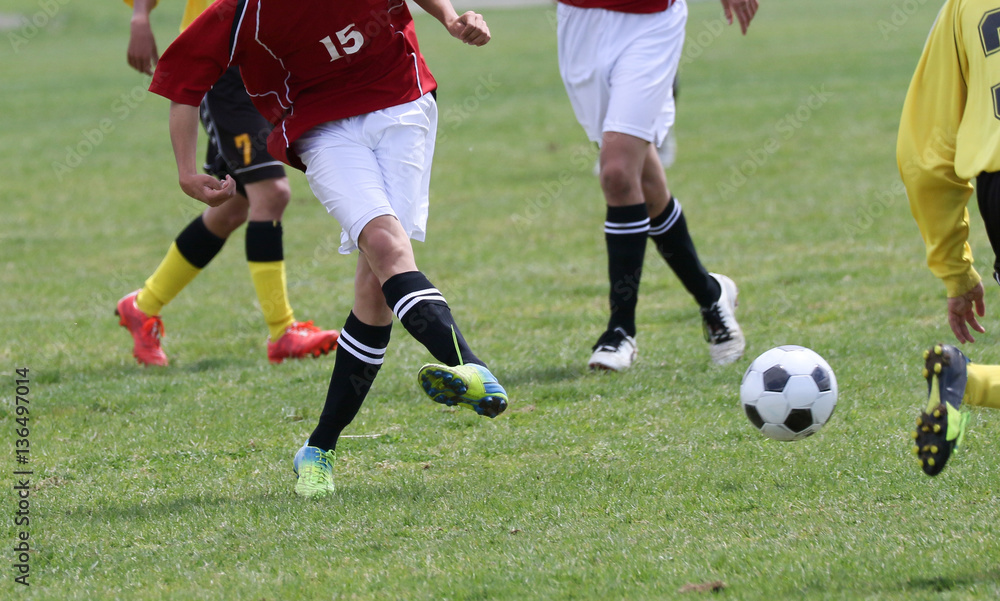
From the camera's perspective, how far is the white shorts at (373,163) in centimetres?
345

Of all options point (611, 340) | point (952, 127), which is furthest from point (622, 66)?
point (952, 127)

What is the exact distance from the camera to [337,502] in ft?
11.3

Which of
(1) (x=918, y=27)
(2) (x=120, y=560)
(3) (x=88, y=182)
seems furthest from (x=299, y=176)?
(1) (x=918, y=27)

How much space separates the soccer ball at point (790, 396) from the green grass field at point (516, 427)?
12 cm

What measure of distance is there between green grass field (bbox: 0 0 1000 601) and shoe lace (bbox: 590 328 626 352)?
0.15 m

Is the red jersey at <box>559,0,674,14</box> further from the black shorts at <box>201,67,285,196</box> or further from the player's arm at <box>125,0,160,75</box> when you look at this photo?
the player's arm at <box>125,0,160,75</box>

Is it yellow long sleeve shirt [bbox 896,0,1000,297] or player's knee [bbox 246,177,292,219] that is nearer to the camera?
yellow long sleeve shirt [bbox 896,0,1000,297]

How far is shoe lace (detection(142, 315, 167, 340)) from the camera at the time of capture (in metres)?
5.70

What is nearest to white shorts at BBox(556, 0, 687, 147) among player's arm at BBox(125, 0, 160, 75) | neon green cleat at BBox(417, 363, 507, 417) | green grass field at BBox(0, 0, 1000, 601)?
green grass field at BBox(0, 0, 1000, 601)

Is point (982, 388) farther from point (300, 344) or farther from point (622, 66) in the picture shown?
point (300, 344)

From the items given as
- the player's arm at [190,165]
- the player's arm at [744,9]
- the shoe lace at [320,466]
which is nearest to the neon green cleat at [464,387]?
the shoe lace at [320,466]

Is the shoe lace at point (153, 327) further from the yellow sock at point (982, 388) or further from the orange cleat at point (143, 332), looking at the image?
the yellow sock at point (982, 388)

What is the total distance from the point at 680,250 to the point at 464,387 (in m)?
2.50

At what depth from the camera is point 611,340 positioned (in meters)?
5.11
